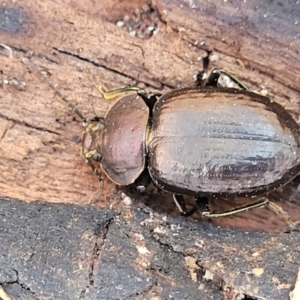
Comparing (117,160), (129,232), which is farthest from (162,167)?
(129,232)

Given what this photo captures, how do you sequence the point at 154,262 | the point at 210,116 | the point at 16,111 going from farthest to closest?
the point at 16,111 < the point at 210,116 < the point at 154,262

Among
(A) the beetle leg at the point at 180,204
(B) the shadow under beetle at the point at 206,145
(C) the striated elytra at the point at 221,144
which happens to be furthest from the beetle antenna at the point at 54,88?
(A) the beetle leg at the point at 180,204

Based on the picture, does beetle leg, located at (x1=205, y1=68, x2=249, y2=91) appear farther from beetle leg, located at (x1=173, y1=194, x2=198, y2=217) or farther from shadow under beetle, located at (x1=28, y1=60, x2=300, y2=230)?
beetle leg, located at (x1=173, y1=194, x2=198, y2=217)

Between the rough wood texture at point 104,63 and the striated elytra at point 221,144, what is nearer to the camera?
the striated elytra at point 221,144

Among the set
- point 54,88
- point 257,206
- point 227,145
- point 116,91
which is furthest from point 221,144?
point 54,88

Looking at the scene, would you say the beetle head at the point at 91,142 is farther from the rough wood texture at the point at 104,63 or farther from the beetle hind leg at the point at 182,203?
the beetle hind leg at the point at 182,203

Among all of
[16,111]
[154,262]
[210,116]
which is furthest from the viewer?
[16,111]

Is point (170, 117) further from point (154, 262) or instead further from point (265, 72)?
point (154, 262)

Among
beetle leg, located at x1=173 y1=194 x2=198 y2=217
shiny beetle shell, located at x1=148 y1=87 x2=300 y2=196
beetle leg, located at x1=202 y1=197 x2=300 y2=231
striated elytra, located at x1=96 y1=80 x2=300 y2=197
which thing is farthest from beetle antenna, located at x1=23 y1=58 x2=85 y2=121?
beetle leg, located at x1=202 y1=197 x2=300 y2=231
